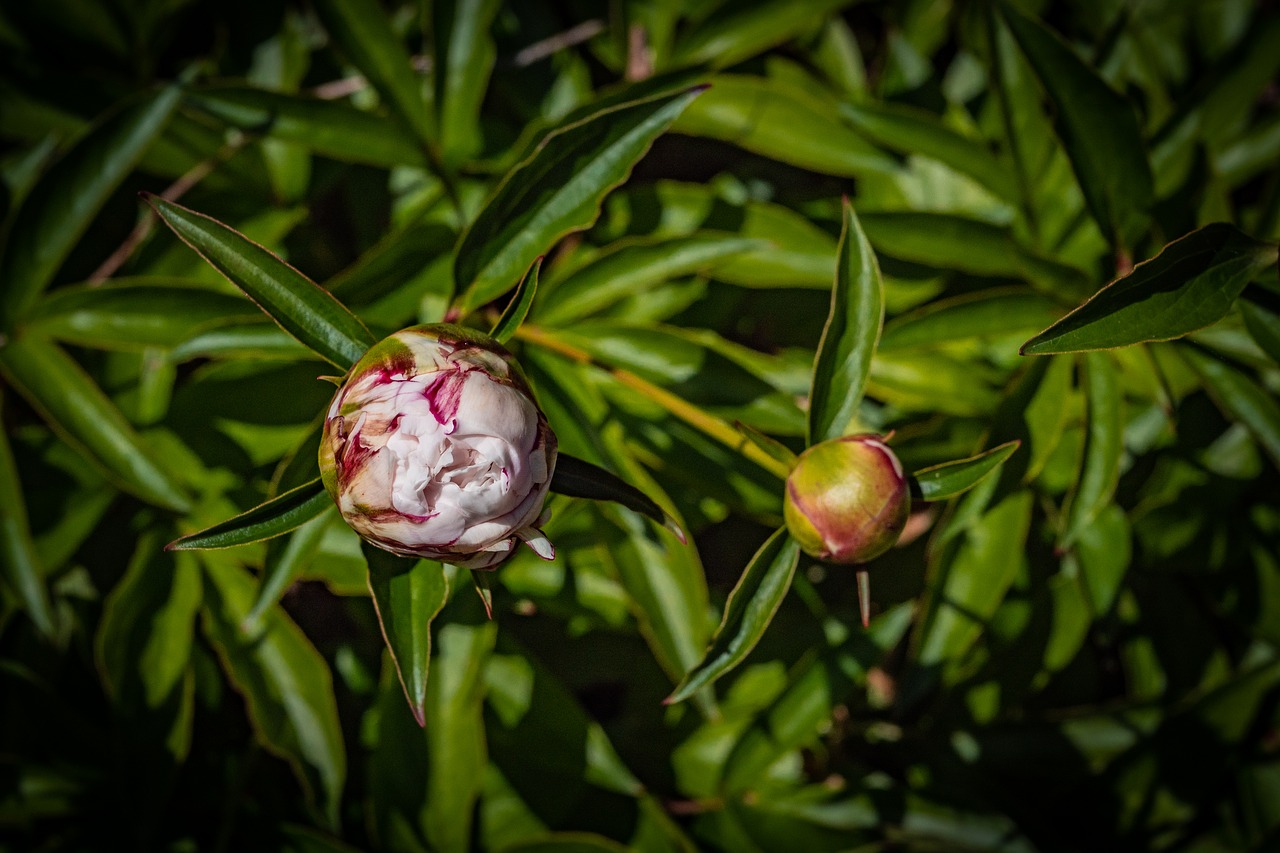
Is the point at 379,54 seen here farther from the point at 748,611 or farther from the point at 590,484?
the point at 748,611

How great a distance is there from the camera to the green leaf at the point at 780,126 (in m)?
1.14

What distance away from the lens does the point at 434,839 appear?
1154mm

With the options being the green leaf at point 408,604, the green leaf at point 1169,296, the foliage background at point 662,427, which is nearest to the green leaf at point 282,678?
the foliage background at point 662,427

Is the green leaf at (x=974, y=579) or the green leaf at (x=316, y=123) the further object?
the green leaf at (x=974, y=579)

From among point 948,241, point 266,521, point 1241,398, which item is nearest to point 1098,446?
point 1241,398

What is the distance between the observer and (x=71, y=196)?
3.19 ft

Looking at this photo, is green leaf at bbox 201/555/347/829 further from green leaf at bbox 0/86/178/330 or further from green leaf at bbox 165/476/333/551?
green leaf at bbox 165/476/333/551

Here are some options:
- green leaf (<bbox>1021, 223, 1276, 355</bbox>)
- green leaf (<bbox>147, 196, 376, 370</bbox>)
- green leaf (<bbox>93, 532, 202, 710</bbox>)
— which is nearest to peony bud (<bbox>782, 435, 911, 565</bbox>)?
green leaf (<bbox>1021, 223, 1276, 355</bbox>)

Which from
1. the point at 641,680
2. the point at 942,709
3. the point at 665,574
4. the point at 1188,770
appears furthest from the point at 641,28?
→ the point at 1188,770

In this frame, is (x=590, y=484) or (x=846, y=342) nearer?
(x=590, y=484)

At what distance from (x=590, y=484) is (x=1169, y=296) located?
20.6 inches

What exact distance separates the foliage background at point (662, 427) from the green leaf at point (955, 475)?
161 millimetres

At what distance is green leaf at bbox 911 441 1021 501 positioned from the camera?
2.31 feet

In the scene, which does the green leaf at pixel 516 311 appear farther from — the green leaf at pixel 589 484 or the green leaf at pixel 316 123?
the green leaf at pixel 316 123
